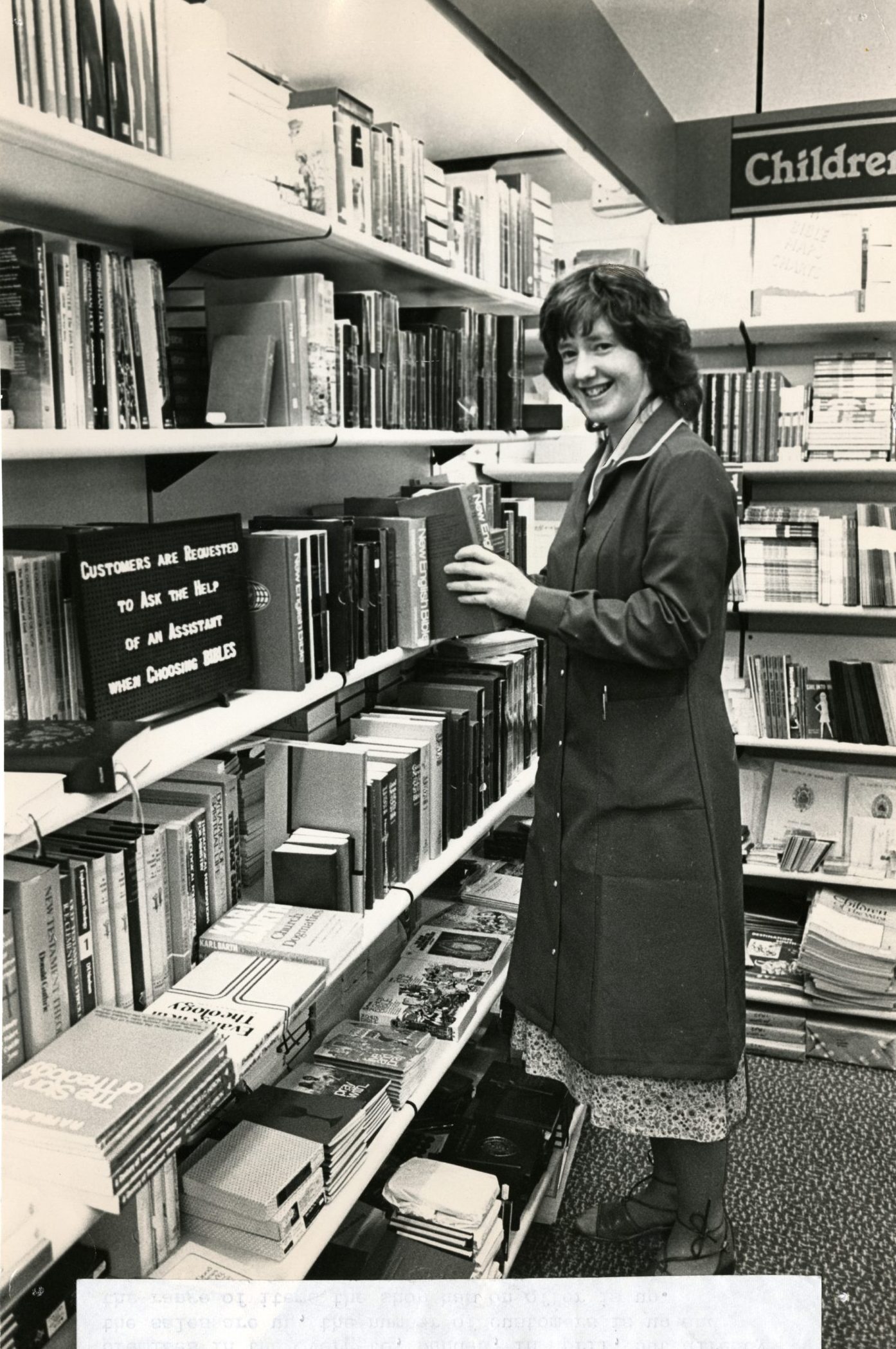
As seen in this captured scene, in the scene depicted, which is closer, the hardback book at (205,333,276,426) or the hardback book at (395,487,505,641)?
the hardback book at (205,333,276,426)

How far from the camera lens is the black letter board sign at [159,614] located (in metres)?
1.18

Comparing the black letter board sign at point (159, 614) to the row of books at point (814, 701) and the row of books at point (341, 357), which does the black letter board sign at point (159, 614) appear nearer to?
the row of books at point (341, 357)

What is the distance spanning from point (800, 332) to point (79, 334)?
8.10 feet

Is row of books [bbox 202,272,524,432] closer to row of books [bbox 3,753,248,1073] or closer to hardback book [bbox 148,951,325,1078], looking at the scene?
row of books [bbox 3,753,248,1073]

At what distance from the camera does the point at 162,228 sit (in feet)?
4.58

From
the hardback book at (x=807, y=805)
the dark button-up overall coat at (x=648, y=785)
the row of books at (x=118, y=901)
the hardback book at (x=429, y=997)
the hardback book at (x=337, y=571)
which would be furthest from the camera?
the hardback book at (x=807, y=805)

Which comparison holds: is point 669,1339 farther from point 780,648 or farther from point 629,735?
point 780,648

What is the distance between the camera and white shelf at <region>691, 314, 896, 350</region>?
2990mm

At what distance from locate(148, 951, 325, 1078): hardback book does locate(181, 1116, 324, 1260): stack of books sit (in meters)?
0.19

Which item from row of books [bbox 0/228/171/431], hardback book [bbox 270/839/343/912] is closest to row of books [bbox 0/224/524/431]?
row of books [bbox 0/228/171/431]

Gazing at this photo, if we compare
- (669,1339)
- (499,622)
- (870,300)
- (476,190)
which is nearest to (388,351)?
(499,622)

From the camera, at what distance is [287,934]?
1518 millimetres

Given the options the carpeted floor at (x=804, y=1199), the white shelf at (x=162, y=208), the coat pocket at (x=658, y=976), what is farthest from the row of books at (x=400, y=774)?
the carpeted floor at (x=804, y=1199)

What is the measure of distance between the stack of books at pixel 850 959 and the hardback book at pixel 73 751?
241 centimetres
